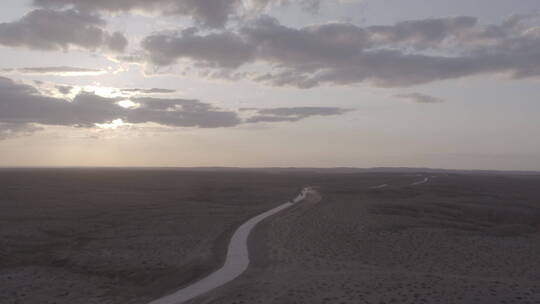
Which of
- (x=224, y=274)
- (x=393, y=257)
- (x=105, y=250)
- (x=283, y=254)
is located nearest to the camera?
(x=224, y=274)

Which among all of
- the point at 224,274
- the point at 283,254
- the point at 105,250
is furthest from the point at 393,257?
the point at 105,250

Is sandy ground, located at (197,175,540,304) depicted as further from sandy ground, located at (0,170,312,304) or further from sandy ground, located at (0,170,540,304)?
sandy ground, located at (0,170,312,304)

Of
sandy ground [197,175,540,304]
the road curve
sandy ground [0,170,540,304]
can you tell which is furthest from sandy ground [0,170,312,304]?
sandy ground [197,175,540,304]

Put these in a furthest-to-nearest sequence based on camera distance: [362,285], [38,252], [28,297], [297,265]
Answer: [38,252]
[297,265]
[28,297]
[362,285]

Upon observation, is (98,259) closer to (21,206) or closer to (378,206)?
(21,206)

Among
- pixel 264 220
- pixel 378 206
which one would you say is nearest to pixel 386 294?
pixel 264 220

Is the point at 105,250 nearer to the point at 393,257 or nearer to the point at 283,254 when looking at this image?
the point at 283,254
